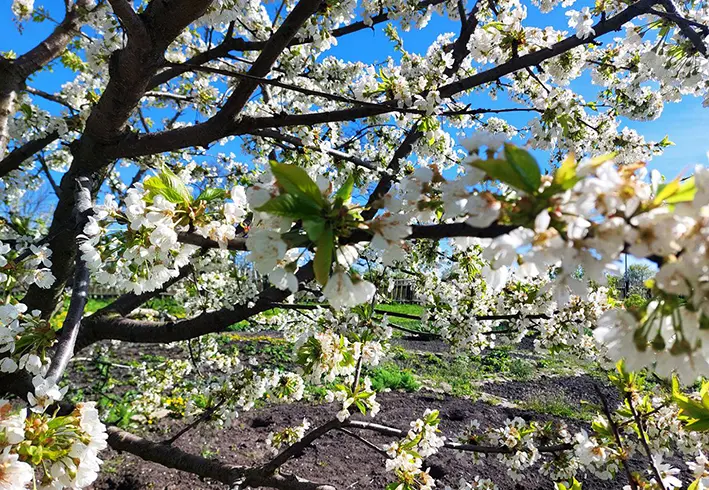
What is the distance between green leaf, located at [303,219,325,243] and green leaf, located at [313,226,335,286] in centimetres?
1

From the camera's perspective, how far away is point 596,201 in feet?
2.00

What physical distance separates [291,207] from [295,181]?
0.05 meters

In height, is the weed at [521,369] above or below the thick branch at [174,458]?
above

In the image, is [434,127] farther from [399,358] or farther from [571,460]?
[399,358]

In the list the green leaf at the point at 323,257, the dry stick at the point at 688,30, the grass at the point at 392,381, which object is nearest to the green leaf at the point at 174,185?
the green leaf at the point at 323,257

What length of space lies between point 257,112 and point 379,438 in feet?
14.1

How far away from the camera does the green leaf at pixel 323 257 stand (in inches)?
28.3

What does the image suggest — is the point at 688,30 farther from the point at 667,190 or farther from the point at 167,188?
the point at 167,188

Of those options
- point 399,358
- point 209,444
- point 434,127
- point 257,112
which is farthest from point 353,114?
point 399,358

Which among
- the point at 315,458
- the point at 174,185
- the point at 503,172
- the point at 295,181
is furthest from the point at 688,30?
the point at 315,458

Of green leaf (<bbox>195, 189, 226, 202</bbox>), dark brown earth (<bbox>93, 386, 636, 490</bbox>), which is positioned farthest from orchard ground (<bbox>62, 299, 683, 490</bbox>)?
green leaf (<bbox>195, 189, 226, 202</bbox>)

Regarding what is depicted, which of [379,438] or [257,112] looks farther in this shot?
[379,438]

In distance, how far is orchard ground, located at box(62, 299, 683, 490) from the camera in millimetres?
4371

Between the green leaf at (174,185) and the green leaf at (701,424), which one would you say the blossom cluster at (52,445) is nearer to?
the green leaf at (174,185)
